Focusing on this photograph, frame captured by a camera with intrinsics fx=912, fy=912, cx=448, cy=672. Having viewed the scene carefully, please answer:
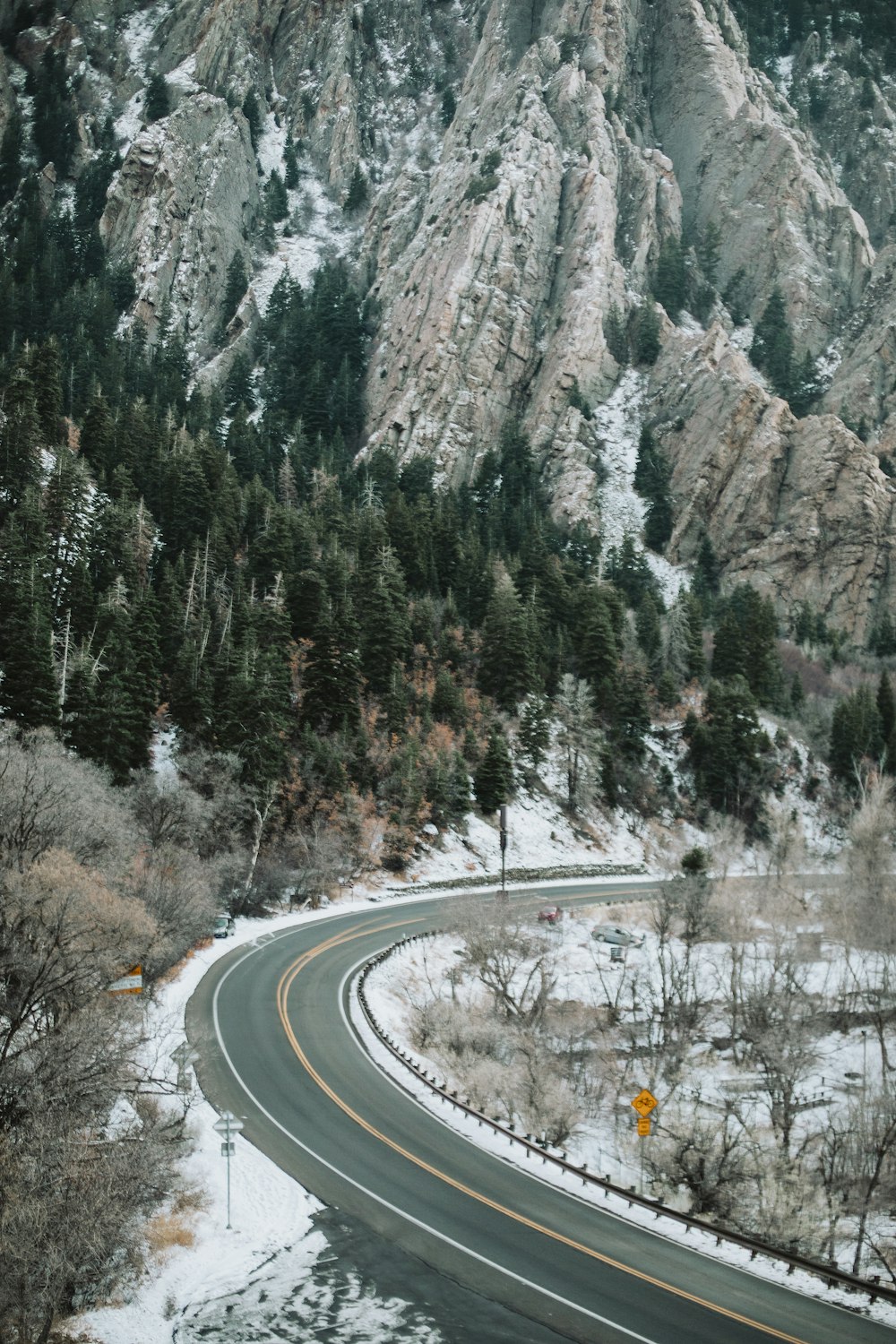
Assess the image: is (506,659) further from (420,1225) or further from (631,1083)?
(420,1225)

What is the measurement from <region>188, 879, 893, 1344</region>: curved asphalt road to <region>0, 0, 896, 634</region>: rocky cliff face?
320 ft

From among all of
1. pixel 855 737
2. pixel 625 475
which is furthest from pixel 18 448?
pixel 625 475

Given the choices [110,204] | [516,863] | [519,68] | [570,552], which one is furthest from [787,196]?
[516,863]

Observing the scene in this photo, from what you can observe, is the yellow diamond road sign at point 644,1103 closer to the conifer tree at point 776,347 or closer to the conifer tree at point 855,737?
the conifer tree at point 855,737

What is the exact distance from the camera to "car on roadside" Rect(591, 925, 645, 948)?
45.2 metres

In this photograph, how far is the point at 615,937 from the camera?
45.3m

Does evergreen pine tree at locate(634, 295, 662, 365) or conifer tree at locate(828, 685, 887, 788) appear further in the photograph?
evergreen pine tree at locate(634, 295, 662, 365)

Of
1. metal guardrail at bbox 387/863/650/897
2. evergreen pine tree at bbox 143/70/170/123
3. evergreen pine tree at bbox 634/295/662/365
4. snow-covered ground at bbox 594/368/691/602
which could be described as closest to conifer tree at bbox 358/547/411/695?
metal guardrail at bbox 387/863/650/897

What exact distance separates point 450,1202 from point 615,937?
1059 inches

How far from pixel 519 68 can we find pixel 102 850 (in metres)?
171

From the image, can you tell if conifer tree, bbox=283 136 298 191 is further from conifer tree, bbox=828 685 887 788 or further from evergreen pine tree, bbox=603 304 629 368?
conifer tree, bbox=828 685 887 788

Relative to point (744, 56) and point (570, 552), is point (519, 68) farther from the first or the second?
→ point (570, 552)

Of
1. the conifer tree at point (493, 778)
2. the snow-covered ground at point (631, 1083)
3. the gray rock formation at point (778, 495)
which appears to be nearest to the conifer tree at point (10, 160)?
the gray rock formation at point (778, 495)

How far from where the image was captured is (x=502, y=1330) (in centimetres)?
1505
